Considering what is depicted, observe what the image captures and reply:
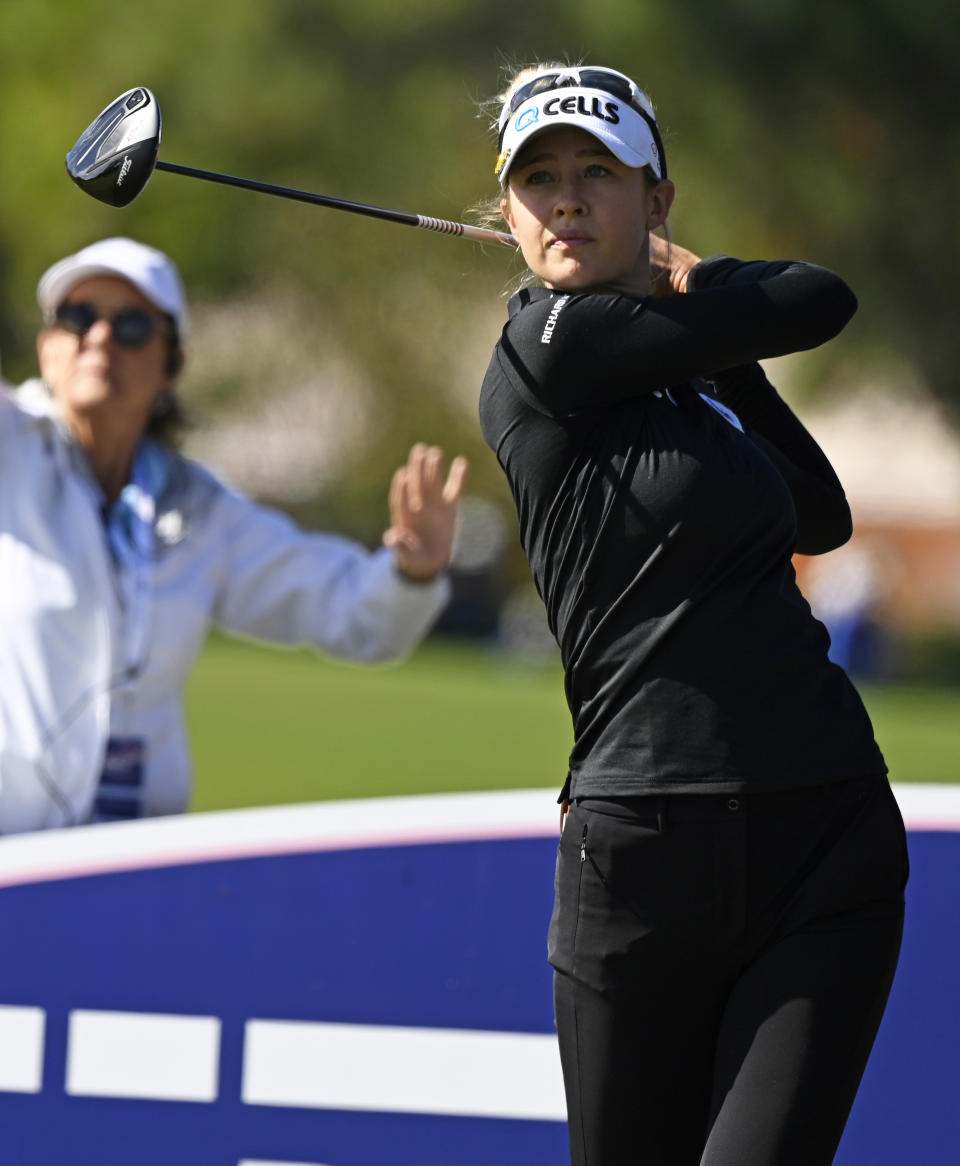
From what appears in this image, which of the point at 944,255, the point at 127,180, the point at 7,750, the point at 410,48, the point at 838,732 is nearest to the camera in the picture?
the point at 838,732

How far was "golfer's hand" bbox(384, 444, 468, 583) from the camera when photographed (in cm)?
417

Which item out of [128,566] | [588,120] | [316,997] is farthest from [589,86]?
[128,566]

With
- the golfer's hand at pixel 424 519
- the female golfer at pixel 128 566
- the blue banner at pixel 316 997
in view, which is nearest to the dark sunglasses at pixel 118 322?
the female golfer at pixel 128 566

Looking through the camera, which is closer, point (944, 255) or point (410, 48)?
point (944, 255)

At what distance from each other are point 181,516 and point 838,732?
2.17m

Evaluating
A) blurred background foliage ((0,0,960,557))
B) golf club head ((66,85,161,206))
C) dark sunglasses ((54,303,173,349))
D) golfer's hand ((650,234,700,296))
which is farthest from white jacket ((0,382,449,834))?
blurred background foliage ((0,0,960,557))

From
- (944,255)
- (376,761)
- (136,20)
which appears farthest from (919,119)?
(376,761)

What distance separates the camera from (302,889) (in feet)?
10.5

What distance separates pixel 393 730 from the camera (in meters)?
15.6

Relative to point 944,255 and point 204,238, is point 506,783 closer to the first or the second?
point 944,255

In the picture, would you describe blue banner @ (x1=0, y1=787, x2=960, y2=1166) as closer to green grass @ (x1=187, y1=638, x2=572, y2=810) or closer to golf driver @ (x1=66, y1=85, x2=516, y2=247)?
golf driver @ (x1=66, y1=85, x2=516, y2=247)

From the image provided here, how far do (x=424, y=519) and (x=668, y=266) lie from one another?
1736 mm

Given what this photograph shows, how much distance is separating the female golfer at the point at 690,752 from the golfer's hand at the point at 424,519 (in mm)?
1899

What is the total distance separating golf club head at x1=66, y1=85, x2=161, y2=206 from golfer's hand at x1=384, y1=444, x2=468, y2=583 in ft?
5.42
